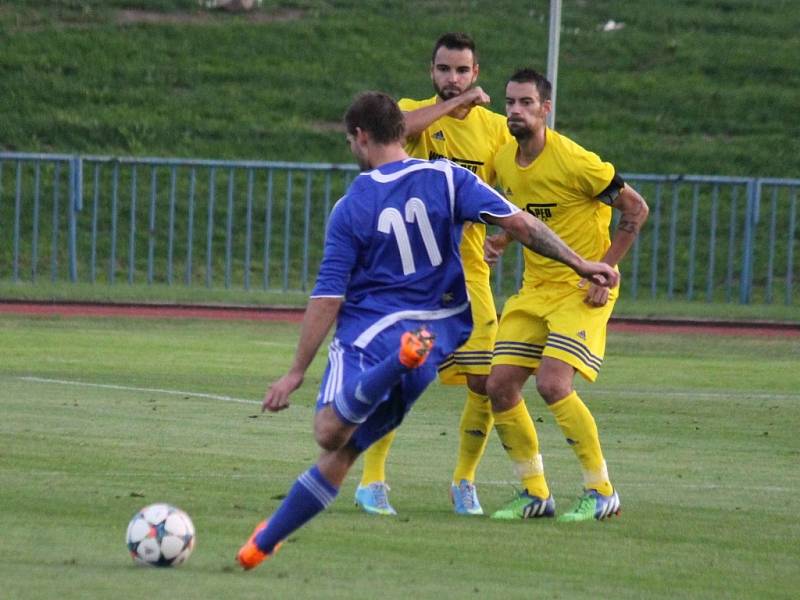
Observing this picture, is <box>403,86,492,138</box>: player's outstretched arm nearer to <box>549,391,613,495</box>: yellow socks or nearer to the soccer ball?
<box>549,391,613,495</box>: yellow socks

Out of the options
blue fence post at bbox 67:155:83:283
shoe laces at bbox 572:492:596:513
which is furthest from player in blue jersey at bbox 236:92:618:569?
blue fence post at bbox 67:155:83:283

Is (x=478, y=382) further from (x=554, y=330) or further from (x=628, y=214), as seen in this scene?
(x=628, y=214)

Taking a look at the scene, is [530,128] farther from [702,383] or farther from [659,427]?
[702,383]

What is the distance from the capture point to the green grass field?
6.69 metres

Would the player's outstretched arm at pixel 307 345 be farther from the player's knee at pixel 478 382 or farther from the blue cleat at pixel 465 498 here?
the player's knee at pixel 478 382

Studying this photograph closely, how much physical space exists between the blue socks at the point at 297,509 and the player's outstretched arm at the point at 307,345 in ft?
1.02

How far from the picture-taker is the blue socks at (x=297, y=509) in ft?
21.7

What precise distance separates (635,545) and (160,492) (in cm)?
244

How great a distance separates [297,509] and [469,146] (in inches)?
128

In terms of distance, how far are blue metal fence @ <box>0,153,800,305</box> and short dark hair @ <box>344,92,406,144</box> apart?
648 inches

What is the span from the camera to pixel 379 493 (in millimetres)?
8656

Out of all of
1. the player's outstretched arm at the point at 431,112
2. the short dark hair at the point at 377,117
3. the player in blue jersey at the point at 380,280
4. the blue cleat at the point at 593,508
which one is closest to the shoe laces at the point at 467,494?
the blue cleat at the point at 593,508

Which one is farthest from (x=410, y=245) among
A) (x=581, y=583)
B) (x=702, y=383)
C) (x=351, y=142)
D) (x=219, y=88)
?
(x=219, y=88)

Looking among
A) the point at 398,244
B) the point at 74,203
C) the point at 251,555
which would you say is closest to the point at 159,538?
the point at 251,555
